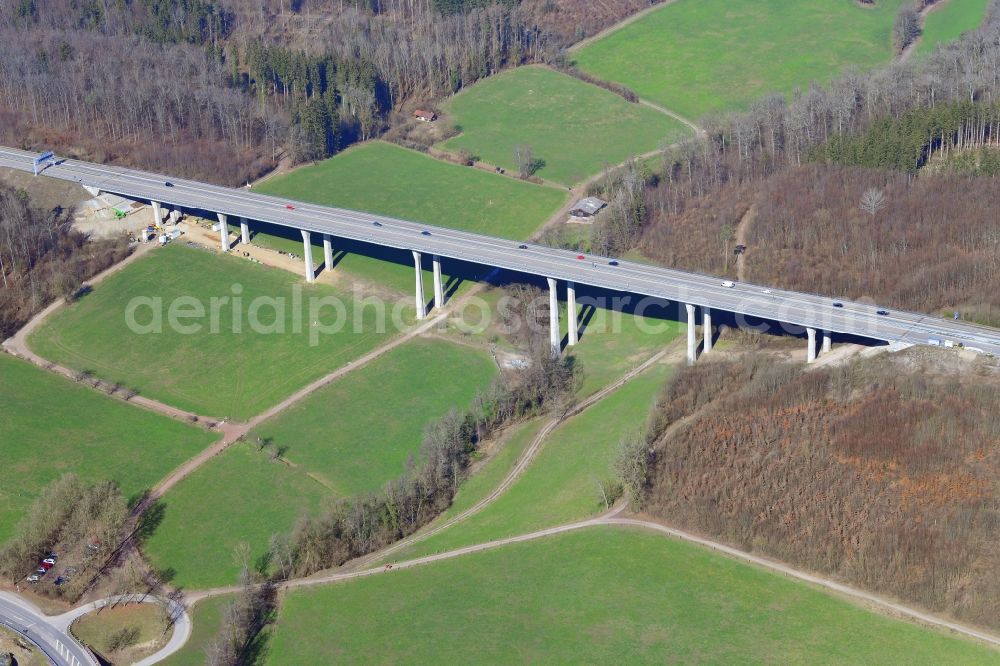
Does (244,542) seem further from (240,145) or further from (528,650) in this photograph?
(240,145)

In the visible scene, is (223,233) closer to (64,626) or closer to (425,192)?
(425,192)

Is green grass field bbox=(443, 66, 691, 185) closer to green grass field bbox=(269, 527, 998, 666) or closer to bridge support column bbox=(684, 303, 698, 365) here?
bridge support column bbox=(684, 303, 698, 365)

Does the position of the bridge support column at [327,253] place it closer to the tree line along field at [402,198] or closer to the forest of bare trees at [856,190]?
the tree line along field at [402,198]

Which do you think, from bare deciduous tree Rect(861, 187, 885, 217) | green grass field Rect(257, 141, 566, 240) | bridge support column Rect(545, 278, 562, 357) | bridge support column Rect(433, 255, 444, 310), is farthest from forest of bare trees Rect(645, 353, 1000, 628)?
green grass field Rect(257, 141, 566, 240)

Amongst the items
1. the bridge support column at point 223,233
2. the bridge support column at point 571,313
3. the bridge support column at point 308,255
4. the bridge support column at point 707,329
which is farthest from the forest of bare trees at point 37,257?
the bridge support column at point 707,329

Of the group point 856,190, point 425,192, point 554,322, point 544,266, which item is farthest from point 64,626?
point 856,190

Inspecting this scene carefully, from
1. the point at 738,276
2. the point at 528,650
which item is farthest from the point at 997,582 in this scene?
the point at 738,276
